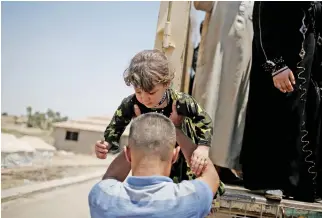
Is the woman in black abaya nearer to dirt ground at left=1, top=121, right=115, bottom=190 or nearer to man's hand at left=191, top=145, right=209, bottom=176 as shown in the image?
man's hand at left=191, top=145, right=209, bottom=176

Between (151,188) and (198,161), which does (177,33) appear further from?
(151,188)

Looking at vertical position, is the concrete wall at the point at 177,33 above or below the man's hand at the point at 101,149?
above

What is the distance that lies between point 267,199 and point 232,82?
934 millimetres

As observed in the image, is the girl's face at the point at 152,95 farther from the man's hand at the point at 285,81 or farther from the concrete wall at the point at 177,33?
the man's hand at the point at 285,81

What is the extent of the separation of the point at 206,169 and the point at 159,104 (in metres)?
0.57

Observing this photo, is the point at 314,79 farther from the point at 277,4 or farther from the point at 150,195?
the point at 150,195

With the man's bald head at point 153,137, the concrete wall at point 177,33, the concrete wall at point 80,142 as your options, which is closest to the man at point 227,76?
the concrete wall at point 177,33

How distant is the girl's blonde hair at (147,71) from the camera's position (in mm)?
1876

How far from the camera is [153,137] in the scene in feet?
4.64

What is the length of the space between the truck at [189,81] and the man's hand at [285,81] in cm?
68

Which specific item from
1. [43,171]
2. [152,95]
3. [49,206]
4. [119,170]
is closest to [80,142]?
[43,171]

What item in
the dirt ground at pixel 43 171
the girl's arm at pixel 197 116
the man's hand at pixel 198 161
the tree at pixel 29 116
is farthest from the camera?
the tree at pixel 29 116

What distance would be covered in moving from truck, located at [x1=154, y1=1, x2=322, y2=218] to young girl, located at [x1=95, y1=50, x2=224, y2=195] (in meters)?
0.28

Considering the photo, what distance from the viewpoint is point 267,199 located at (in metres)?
2.29
